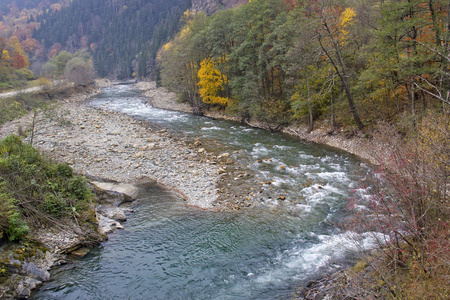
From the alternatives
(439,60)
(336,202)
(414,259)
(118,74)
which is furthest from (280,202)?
(118,74)

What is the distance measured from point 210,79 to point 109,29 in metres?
165

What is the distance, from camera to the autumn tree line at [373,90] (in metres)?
5.16

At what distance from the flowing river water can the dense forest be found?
121507 millimetres

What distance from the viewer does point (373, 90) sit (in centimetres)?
1928

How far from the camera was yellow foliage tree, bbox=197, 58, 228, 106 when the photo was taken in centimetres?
3253

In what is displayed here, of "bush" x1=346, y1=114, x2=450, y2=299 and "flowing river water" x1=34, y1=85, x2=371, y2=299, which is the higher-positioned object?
"bush" x1=346, y1=114, x2=450, y2=299

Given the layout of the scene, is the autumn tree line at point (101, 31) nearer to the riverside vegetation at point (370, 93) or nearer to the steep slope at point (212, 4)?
the steep slope at point (212, 4)

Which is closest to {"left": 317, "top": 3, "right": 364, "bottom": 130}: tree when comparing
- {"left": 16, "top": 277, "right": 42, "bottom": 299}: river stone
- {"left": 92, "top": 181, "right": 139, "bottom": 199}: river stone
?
{"left": 92, "top": 181, "right": 139, "bottom": 199}: river stone

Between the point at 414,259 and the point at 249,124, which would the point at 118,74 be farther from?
the point at 414,259

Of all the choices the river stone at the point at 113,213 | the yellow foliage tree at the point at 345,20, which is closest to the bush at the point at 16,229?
the river stone at the point at 113,213

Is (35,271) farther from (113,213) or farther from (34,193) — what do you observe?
(113,213)

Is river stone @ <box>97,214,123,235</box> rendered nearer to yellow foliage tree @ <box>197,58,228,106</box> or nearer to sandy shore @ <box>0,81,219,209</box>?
sandy shore @ <box>0,81,219,209</box>

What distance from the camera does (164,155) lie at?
17.6 meters

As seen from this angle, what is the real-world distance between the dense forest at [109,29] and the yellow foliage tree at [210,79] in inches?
3850
